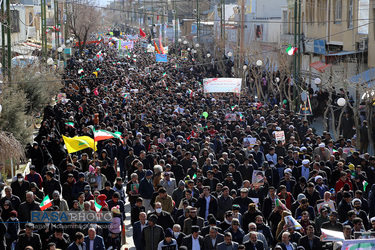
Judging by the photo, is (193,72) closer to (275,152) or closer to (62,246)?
(275,152)

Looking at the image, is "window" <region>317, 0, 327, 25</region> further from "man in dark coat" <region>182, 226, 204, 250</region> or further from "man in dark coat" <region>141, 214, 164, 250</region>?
"man in dark coat" <region>182, 226, 204, 250</region>

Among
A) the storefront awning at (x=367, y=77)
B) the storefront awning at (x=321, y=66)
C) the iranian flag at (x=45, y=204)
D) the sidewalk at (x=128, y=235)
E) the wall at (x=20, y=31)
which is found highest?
the wall at (x=20, y=31)

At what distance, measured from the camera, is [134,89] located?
1331 inches

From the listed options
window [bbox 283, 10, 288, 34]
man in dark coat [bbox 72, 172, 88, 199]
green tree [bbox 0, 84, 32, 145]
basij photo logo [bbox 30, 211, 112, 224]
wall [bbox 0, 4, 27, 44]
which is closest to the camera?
basij photo logo [bbox 30, 211, 112, 224]

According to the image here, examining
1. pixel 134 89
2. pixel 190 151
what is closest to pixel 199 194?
pixel 190 151

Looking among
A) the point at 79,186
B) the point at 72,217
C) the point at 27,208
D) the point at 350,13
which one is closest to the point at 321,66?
the point at 350,13

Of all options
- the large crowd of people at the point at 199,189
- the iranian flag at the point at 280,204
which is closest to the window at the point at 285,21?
the large crowd of people at the point at 199,189

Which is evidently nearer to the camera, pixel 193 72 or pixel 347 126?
pixel 347 126

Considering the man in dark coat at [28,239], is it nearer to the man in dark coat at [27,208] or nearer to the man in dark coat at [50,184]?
the man in dark coat at [27,208]

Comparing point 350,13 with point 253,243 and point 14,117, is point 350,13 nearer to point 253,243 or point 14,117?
point 14,117

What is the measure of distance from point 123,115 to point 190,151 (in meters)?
6.87

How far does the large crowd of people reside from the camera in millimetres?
10219

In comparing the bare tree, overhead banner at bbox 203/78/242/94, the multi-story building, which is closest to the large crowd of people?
overhead banner at bbox 203/78/242/94

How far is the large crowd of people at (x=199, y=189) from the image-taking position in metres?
10.2
